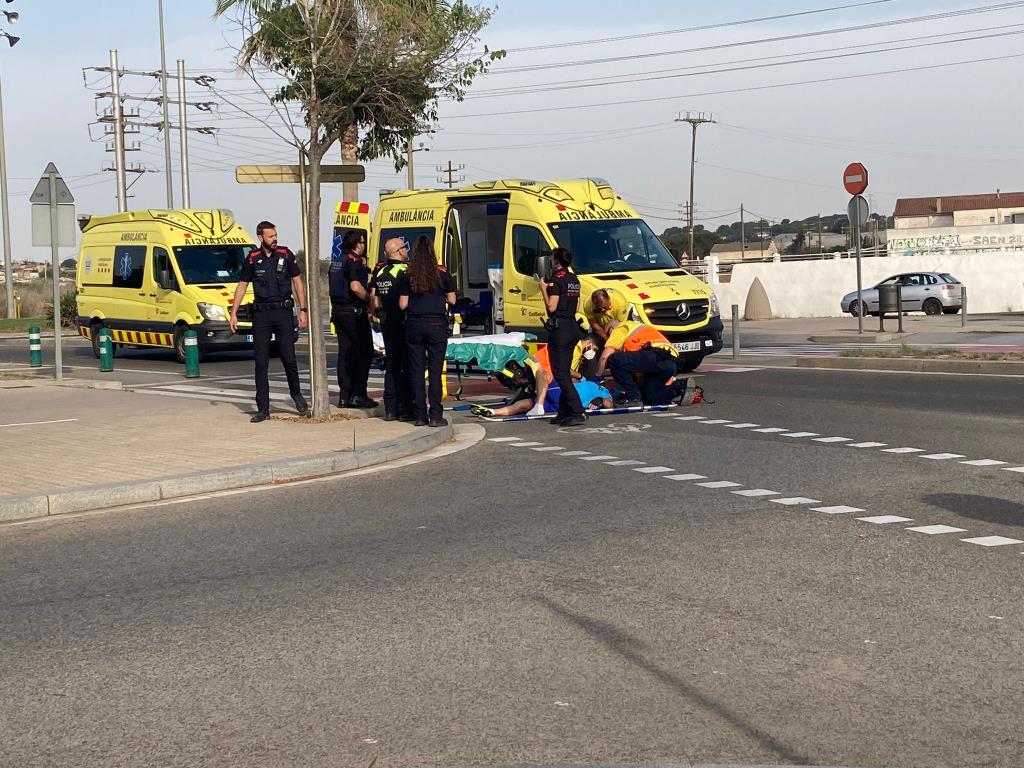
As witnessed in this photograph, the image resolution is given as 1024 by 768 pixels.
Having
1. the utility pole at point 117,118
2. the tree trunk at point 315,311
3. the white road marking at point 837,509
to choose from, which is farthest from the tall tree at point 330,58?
the utility pole at point 117,118

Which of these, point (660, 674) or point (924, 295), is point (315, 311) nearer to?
point (660, 674)

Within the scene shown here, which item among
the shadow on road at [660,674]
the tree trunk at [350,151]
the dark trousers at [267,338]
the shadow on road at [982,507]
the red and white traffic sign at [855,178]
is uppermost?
the tree trunk at [350,151]

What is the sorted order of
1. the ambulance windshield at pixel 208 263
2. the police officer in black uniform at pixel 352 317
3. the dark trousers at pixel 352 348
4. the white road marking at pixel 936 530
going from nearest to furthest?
1. the white road marking at pixel 936 530
2. the police officer in black uniform at pixel 352 317
3. the dark trousers at pixel 352 348
4. the ambulance windshield at pixel 208 263

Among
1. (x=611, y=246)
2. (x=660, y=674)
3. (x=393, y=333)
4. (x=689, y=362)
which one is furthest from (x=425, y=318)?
(x=660, y=674)

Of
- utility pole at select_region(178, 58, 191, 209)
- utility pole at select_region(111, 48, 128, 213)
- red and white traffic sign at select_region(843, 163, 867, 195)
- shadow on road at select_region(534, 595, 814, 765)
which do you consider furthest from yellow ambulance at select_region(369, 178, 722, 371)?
utility pole at select_region(111, 48, 128, 213)

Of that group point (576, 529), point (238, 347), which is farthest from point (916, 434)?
point (238, 347)

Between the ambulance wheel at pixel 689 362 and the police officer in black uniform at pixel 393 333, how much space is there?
6138 millimetres

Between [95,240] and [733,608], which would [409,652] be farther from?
[95,240]

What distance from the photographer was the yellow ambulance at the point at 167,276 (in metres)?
25.6

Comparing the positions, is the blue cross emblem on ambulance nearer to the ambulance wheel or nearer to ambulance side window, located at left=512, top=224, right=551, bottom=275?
ambulance side window, located at left=512, top=224, right=551, bottom=275

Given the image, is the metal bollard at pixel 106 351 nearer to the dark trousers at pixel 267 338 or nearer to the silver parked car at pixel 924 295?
the dark trousers at pixel 267 338

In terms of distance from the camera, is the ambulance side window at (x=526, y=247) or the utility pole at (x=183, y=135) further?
the utility pole at (x=183, y=135)

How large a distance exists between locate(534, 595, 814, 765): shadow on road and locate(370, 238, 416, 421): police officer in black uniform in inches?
303

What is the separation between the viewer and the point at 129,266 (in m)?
27.2
